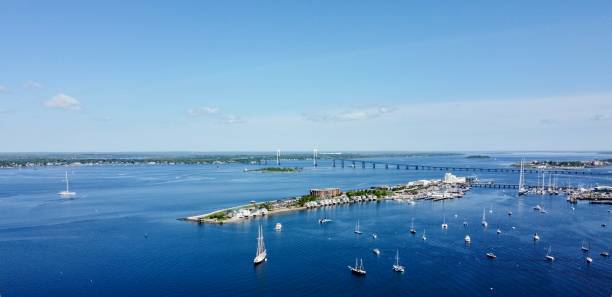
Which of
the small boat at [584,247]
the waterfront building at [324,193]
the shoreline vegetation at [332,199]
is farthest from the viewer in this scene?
the waterfront building at [324,193]

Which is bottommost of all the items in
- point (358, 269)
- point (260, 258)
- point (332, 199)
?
point (358, 269)

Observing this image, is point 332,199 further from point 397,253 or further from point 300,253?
point 397,253

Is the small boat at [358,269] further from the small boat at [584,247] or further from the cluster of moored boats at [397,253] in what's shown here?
the small boat at [584,247]

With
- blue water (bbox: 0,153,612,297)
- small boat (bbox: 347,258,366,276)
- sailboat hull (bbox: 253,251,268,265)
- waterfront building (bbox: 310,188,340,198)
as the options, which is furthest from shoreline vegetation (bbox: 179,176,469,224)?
small boat (bbox: 347,258,366,276)

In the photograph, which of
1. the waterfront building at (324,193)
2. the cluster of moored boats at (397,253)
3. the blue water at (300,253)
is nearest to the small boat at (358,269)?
the cluster of moored boats at (397,253)

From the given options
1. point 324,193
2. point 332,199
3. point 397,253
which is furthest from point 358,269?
point 324,193

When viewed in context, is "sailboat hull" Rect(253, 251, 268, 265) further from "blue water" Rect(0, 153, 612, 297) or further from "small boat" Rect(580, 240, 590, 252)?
"small boat" Rect(580, 240, 590, 252)

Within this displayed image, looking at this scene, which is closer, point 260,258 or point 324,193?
point 260,258
